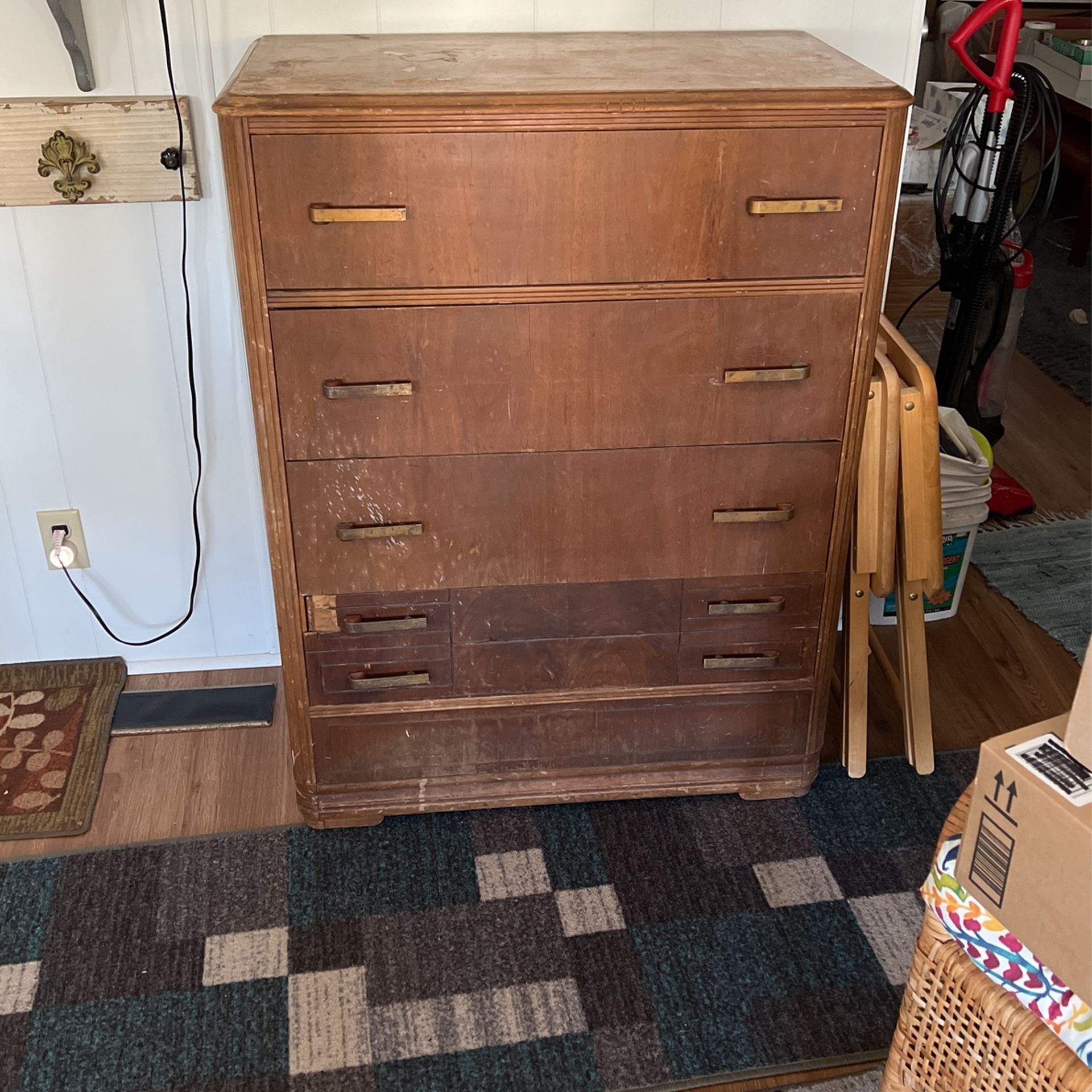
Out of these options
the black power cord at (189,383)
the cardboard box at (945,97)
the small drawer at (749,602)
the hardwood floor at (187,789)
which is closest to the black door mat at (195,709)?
the hardwood floor at (187,789)

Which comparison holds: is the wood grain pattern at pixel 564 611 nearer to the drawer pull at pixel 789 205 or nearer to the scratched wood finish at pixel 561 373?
the scratched wood finish at pixel 561 373

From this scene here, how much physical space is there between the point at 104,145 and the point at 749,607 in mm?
1252

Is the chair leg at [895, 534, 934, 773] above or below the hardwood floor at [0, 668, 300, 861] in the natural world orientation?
above

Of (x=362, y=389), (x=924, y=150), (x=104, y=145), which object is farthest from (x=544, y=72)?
(x=924, y=150)

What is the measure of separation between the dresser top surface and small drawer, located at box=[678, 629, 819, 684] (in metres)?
0.82

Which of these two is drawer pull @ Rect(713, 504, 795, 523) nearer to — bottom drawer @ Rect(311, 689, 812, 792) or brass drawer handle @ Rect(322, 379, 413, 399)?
bottom drawer @ Rect(311, 689, 812, 792)

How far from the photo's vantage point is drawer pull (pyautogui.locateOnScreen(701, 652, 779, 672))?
1.88 m

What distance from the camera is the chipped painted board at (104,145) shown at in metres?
1.78

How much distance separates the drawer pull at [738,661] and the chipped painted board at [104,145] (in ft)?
3.70

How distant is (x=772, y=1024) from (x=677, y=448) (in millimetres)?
823

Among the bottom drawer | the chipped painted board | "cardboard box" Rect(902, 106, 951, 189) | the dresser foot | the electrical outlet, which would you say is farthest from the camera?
"cardboard box" Rect(902, 106, 951, 189)

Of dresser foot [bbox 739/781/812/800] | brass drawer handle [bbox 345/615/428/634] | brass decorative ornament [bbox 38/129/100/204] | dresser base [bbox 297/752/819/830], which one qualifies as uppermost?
brass decorative ornament [bbox 38/129/100/204]

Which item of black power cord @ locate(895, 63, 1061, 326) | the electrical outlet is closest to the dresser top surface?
the electrical outlet

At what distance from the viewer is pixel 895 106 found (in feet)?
4.84
